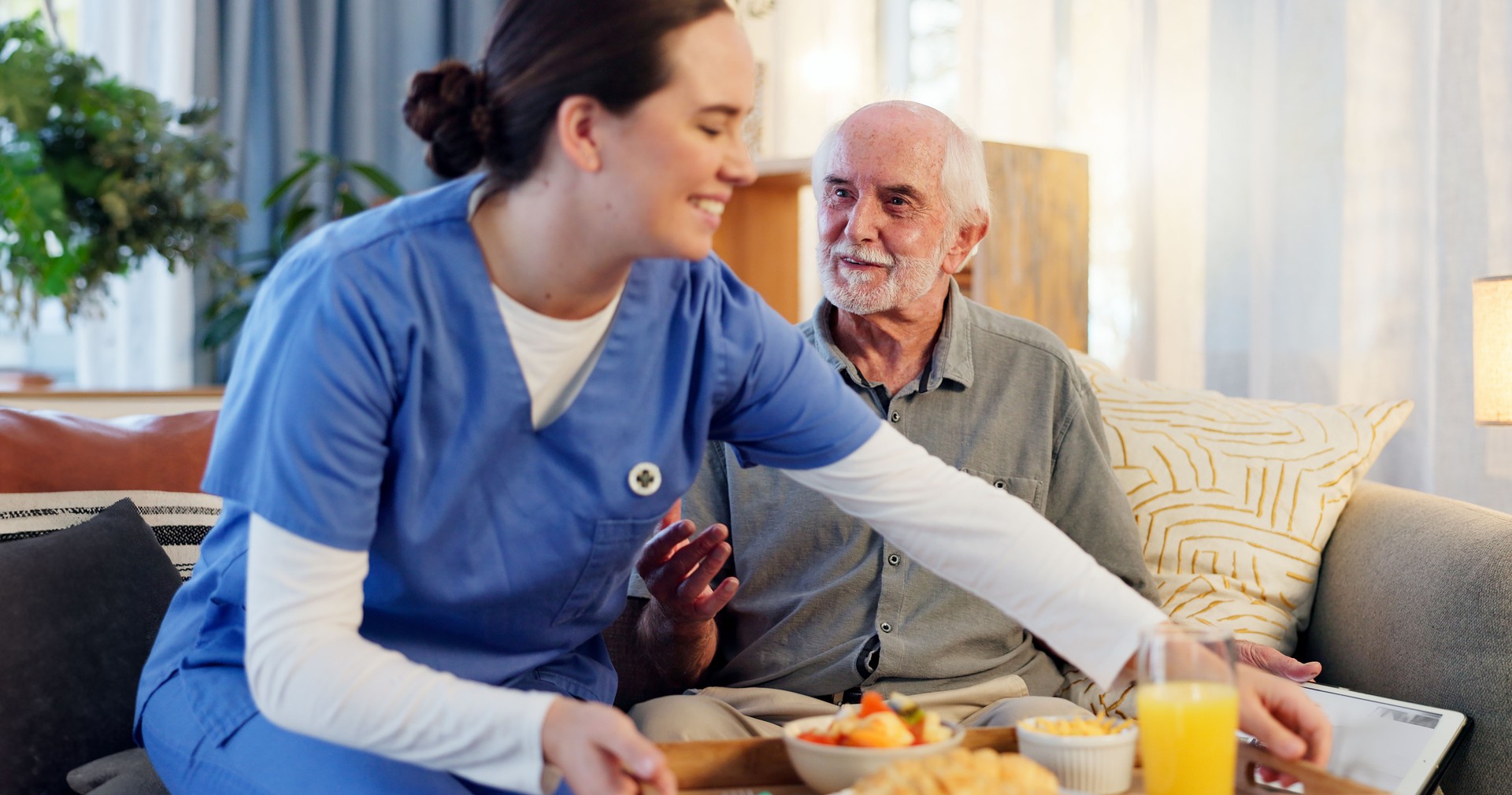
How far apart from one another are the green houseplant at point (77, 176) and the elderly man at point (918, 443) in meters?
1.42

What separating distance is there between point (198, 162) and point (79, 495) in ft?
3.84

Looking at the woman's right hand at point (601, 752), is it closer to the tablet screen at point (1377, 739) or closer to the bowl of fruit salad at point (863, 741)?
the bowl of fruit salad at point (863, 741)

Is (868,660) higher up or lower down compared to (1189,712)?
lower down

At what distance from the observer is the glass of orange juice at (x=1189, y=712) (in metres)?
0.90

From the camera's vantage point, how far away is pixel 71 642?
144 centimetres

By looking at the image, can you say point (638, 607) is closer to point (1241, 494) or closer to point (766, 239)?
point (1241, 494)

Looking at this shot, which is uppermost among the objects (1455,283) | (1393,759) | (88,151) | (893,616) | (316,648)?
(88,151)

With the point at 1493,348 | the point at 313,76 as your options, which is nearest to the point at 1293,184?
the point at 1493,348

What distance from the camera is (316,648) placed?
0.88 metres

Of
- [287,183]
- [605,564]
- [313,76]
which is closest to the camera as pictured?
[605,564]

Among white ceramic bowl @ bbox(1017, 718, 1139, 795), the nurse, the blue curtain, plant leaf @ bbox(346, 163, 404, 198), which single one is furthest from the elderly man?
the blue curtain

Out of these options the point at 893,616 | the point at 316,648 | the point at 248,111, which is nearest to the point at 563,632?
the point at 316,648

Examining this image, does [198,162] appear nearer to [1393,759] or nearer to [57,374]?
[57,374]

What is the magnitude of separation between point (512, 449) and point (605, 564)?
0.48ft
